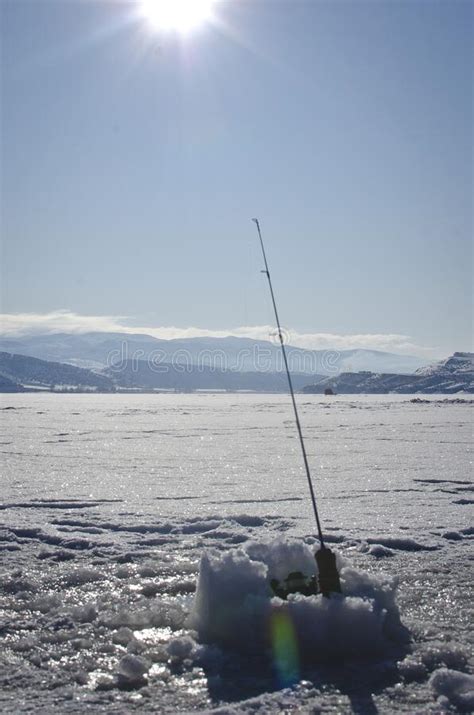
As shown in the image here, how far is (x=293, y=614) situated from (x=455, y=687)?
885 millimetres

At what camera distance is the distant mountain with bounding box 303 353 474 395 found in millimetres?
134250

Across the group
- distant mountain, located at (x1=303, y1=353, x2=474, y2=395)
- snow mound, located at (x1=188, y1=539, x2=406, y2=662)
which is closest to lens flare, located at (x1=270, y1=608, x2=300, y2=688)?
snow mound, located at (x1=188, y1=539, x2=406, y2=662)

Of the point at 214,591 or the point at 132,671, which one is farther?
the point at 214,591

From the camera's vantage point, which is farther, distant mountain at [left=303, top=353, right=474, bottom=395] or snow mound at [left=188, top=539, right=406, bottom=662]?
distant mountain at [left=303, top=353, right=474, bottom=395]

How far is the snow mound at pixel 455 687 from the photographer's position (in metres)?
2.74

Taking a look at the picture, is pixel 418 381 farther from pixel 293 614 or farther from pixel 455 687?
pixel 455 687

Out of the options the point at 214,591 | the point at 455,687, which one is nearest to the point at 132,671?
the point at 214,591

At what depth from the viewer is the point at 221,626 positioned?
3.48m

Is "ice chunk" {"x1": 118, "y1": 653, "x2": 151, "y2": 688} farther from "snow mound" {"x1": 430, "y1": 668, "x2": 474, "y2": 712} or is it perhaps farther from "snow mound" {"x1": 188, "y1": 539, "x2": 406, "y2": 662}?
"snow mound" {"x1": 430, "y1": 668, "x2": 474, "y2": 712}

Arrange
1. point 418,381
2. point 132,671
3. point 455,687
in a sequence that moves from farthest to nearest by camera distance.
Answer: point 418,381 < point 132,671 < point 455,687

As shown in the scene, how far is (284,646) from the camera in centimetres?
329

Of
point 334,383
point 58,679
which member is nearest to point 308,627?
point 58,679

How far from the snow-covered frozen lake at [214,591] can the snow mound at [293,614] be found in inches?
0.4

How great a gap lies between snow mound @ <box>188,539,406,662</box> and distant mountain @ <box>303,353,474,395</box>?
124m
